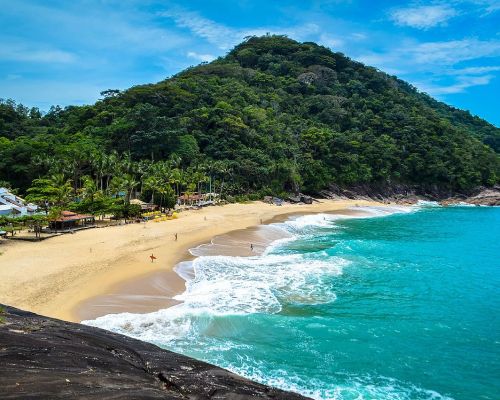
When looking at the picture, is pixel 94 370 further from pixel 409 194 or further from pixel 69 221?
pixel 409 194

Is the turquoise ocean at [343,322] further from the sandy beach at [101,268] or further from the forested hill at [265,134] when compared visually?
the forested hill at [265,134]

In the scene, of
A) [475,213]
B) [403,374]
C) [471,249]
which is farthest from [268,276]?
[475,213]

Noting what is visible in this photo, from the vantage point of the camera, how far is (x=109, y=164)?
2258 inches

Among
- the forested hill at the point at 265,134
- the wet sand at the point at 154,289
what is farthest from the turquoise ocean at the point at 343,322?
the forested hill at the point at 265,134

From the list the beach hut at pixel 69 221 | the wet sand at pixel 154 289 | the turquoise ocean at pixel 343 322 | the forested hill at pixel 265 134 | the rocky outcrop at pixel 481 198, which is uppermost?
the forested hill at pixel 265 134

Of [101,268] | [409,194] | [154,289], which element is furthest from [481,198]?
[101,268]

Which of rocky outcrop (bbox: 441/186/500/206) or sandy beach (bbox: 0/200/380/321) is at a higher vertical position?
rocky outcrop (bbox: 441/186/500/206)

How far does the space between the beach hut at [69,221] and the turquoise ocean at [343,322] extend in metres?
17.2

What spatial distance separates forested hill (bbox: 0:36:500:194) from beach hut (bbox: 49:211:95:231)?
44.5 feet

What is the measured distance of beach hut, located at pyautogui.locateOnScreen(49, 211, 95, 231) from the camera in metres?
40.5

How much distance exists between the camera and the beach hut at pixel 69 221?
4050cm

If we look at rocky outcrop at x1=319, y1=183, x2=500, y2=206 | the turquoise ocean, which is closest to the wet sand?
the turquoise ocean

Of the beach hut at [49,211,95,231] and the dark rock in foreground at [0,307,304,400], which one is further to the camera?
the beach hut at [49,211,95,231]

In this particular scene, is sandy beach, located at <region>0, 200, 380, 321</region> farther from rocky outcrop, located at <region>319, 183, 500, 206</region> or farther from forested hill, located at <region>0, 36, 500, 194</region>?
rocky outcrop, located at <region>319, 183, 500, 206</region>
